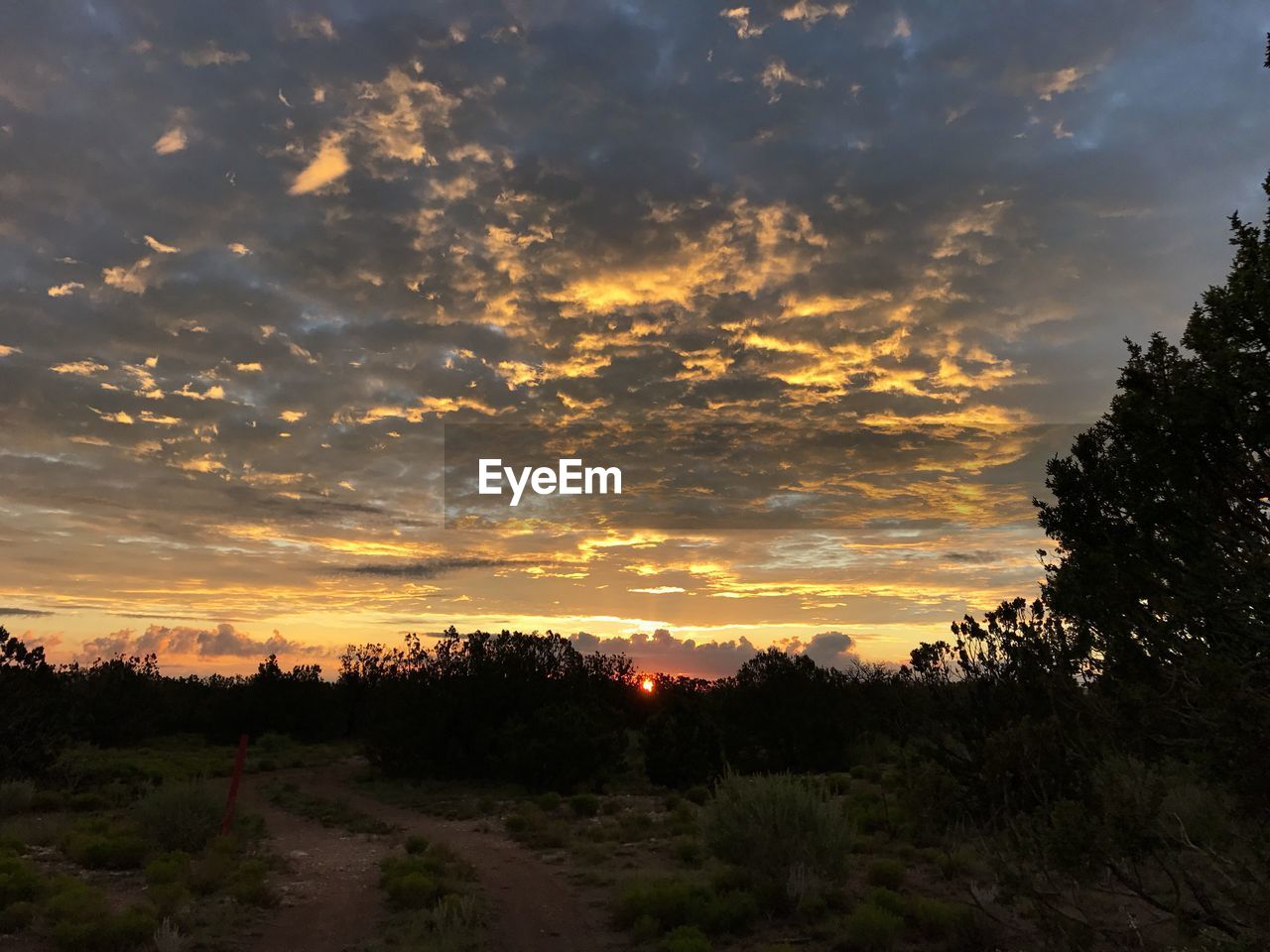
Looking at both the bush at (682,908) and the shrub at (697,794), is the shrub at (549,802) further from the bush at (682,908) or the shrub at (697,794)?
the bush at (682,908)

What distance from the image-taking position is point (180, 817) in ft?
49.1

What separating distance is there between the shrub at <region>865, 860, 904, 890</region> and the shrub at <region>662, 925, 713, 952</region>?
11.0 feet

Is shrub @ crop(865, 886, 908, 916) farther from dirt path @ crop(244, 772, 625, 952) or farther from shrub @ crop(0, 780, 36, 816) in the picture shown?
shrub @ crop(0, 780, 36, 816)

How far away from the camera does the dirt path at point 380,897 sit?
10078 millimetres

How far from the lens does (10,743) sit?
21906 millimetres

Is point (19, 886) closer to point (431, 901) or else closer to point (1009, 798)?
point (431, 901)

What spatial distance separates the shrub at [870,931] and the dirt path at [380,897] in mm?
2776

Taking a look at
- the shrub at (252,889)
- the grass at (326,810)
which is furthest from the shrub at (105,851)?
the grass at (326,810)

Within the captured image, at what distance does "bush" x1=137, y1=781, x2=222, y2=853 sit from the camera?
14773mm

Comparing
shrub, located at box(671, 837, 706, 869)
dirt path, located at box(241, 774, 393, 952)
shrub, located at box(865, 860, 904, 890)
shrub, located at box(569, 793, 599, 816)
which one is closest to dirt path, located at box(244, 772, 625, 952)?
dirt path, located at box(241, 774, 393, 952)

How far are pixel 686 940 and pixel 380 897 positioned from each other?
5.33m

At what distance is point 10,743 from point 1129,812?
2647 centimetres

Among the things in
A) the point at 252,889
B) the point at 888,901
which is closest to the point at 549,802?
the point at 252,889

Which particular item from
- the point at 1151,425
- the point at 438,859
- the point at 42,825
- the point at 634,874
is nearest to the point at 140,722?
the point at 42,825
